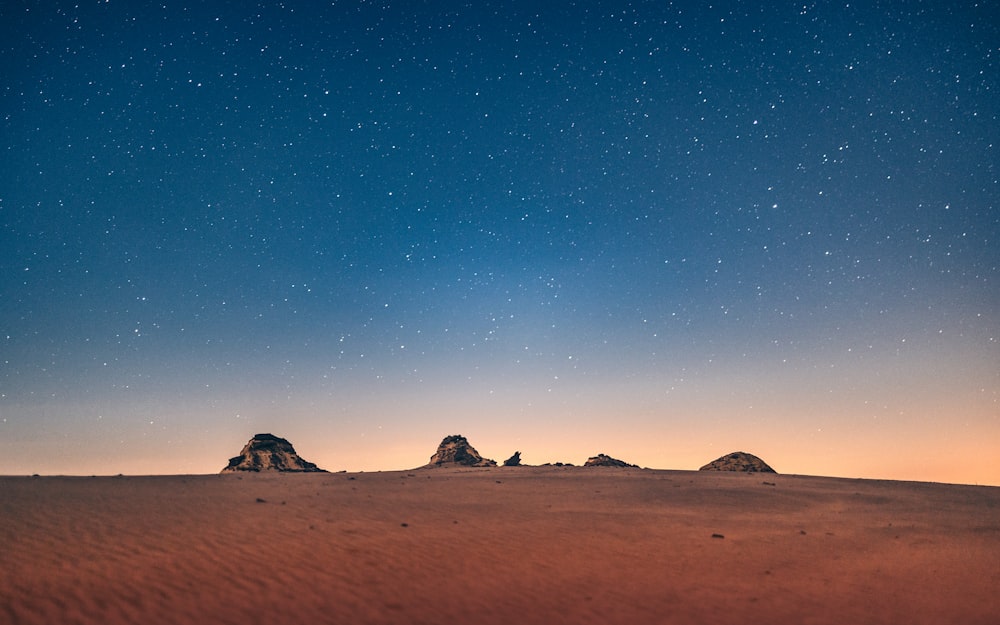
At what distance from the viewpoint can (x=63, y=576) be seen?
905cm

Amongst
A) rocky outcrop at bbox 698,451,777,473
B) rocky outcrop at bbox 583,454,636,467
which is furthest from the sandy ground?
rocky outcrop at bbox 583,454,636,467

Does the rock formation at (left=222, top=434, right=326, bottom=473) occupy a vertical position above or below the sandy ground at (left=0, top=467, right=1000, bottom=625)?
above

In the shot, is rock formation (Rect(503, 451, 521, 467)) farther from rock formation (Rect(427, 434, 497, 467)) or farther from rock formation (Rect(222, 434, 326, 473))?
rock formation (Rect(222, 434, 326, 473))

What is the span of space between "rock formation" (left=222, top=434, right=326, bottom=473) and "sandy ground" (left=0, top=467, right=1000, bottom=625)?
1597 cm

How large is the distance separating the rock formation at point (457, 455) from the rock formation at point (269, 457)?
925cm

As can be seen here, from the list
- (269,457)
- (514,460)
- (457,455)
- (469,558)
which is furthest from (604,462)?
(469,558)

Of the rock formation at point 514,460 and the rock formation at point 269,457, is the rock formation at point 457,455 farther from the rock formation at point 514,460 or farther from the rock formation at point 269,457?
the rock formation at point 269,457

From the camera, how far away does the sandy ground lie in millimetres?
8453

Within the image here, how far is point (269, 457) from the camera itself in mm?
35844

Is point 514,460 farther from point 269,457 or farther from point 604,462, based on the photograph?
point 269,457

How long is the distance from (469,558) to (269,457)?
94.5 feet

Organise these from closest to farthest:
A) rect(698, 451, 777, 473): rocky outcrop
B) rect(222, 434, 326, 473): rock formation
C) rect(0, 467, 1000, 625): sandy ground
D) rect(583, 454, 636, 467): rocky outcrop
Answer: rect(0, 467, 1000, 625): sandy ground
rect(222, 434, 326, 473): rock formation
rect(698, 451, 777, 473): rocky outcrop
rect(583, 454, 636, 467): rocky outcrop

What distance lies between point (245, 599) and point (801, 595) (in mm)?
9181

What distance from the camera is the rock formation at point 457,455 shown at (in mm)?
41219
